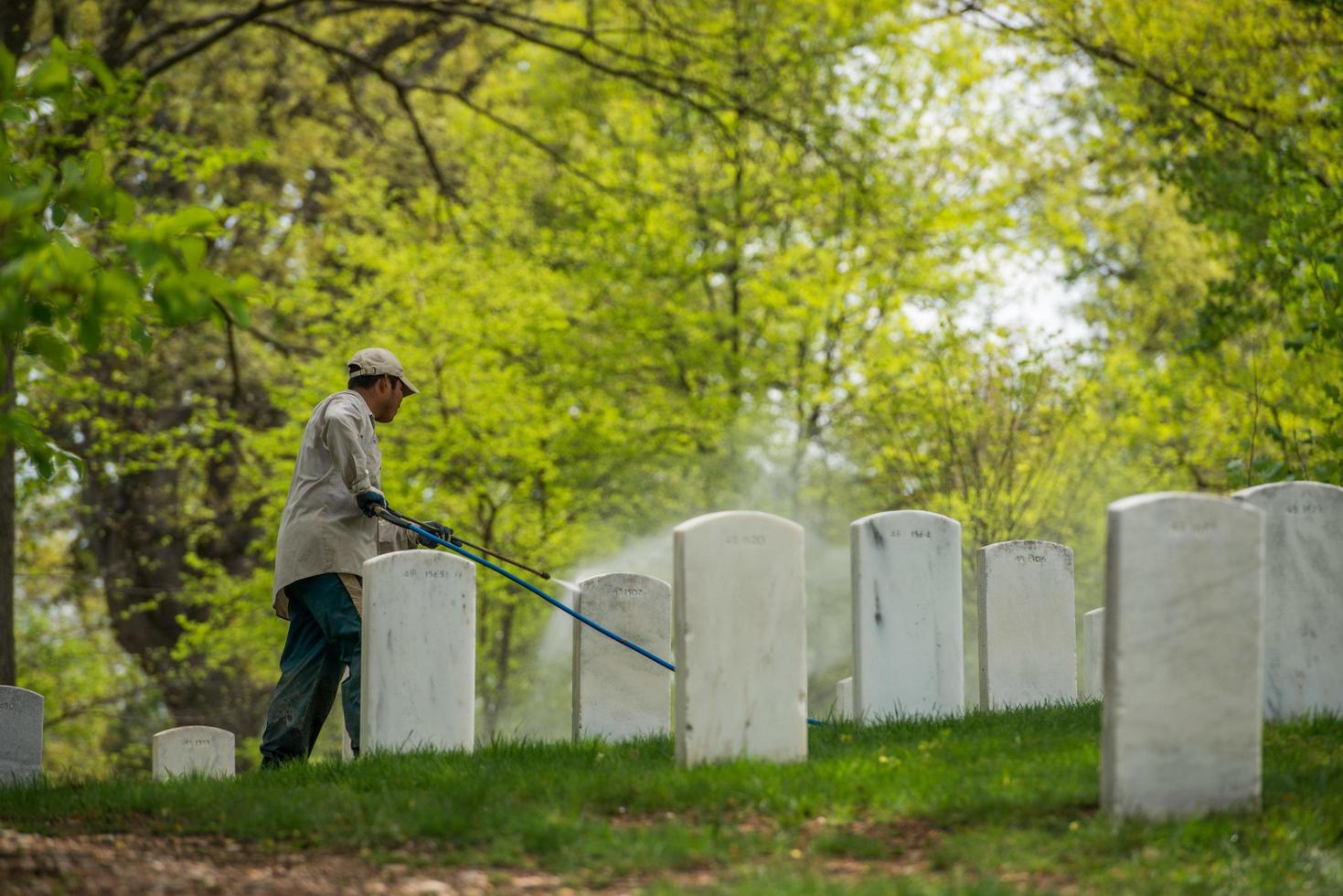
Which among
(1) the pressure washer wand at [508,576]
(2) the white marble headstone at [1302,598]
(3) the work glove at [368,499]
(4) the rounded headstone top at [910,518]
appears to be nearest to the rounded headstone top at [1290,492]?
(2) the white marble headstone at [1302,598]

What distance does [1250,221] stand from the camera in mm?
11164

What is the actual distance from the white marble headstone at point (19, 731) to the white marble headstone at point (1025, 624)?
17.6ft

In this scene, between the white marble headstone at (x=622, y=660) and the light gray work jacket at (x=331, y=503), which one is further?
the white marble headstone at (x=622, y=660)

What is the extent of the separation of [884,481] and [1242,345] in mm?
5570

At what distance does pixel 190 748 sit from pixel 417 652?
2.60m

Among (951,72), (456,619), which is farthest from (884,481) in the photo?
(456,619)

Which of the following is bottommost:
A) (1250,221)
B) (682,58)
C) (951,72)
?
(1250,221)

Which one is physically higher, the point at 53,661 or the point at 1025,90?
the point at 1025,90

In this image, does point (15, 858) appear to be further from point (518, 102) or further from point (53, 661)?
point (518, 102)

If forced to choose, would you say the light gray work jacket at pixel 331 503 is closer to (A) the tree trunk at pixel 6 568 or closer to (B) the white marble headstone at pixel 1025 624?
(B) the white marble headstone at pixel 1025 624

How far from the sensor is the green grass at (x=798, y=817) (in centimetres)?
418

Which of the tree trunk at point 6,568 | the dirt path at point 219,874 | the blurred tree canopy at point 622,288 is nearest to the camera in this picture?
the dirt path at point 219,874

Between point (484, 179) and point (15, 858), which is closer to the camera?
point (15, 858)

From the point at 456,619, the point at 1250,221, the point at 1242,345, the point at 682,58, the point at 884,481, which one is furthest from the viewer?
the point at 1242,345
